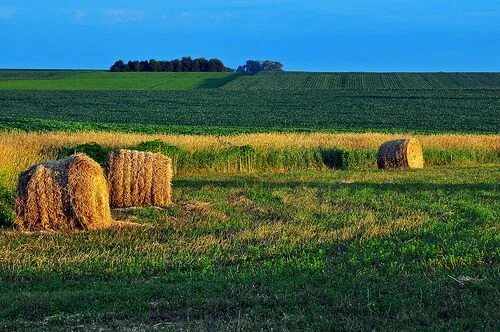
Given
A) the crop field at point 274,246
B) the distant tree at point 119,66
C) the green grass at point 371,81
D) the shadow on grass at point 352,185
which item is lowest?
the shadow on grass at point 352,185

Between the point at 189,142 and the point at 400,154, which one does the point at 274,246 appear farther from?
the point at 400,154

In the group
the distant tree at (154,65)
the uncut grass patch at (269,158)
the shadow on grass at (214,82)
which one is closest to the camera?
the uncut grass patch at (269,158)

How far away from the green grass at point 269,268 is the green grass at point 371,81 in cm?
7459

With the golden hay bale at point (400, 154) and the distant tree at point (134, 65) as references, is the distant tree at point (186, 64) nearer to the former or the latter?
the distant tree at point (134, 65)

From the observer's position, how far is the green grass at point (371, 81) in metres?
87.8

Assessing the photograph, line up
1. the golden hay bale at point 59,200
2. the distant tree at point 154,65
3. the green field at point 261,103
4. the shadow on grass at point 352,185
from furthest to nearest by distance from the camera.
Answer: the distant tree at point 154,65, the green field at point 261,103, the shadow on grass at point 352,185, the golden hay bale at point 59,200

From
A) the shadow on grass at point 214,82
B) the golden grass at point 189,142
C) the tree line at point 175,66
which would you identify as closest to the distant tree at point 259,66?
the tree line at point 175,66

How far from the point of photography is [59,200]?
12039 millimetres

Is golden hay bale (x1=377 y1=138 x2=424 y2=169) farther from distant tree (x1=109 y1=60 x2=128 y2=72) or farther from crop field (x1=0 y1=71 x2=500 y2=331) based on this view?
distant tree (x1=109 y1=60 x2=128 y2=72)

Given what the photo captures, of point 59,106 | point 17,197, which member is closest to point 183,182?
point 17,197

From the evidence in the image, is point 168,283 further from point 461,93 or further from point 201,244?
point 461,93

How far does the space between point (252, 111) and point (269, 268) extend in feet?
161

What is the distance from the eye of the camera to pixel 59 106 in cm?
6228

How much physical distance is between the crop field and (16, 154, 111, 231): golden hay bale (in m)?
0.33
